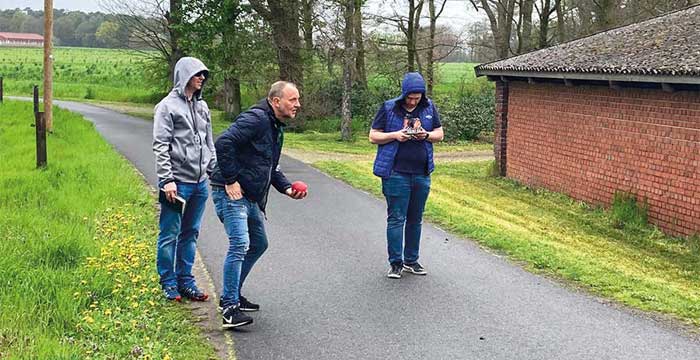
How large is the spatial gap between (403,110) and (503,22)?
3160 centimetres

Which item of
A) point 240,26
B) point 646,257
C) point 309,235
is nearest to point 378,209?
point 309,235

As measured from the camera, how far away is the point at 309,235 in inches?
383

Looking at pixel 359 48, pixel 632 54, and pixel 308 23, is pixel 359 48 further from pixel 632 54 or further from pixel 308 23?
pixel 632 54

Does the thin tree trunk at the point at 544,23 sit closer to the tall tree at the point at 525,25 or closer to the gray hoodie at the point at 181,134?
the tall tree at the point at 525,25

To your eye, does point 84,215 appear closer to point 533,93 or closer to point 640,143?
point 640,143

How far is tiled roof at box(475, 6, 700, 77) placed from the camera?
12523 millimetres

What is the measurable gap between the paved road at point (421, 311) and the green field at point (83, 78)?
106ft

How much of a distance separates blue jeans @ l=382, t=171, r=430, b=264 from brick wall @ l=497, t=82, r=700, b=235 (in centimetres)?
640

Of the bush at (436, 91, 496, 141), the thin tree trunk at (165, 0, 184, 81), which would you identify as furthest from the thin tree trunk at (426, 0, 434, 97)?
the thin tree trunk at (165, 0, 184, 81)

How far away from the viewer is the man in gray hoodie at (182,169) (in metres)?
6.22

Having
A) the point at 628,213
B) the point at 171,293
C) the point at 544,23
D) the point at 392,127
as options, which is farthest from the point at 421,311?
the point at 544,23

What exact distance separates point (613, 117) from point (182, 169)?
32.9ft

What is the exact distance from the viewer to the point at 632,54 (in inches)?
556

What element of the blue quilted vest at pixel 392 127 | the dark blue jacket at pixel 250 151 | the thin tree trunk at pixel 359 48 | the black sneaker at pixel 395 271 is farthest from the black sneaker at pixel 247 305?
the thin tree trunk at pixel 359 48
